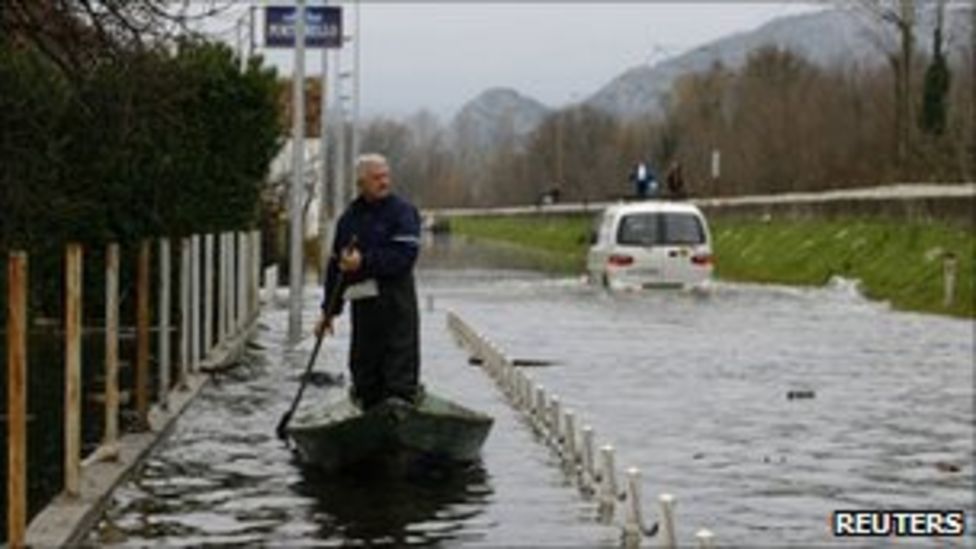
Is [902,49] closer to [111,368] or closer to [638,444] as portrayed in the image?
[638,444]

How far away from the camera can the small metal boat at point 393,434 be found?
13758mm

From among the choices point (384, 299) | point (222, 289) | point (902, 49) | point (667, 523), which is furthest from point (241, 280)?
point (902, 49)

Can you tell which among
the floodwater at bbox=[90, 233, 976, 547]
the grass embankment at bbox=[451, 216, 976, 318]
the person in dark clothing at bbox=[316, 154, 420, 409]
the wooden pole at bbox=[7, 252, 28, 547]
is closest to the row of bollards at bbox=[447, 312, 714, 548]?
the floodwater at bbox=[90, 233, 976, 547]

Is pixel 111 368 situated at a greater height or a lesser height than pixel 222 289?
lesser

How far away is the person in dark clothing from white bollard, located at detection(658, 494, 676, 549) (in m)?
3.98

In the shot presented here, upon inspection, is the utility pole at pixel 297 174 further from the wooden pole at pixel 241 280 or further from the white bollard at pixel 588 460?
the white bollard at pixel 588 460

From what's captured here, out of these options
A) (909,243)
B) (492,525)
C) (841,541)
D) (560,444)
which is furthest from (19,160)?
(909,243)

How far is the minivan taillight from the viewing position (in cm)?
3897

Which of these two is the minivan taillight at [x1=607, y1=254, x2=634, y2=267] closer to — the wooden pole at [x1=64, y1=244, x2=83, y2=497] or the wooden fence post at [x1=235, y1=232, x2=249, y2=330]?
the wooden fence post at [x1=235, y1=232, x2=249, y2=330]

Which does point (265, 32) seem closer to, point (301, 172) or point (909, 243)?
point (301, 172)

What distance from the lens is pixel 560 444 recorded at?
623 inches

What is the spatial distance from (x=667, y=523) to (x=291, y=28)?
56.1ft

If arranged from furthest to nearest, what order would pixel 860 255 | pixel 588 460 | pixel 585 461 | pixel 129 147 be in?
1. pixel 860 255
2. pixel 129 147
3. pixel 585 461
4. pixel 588 460

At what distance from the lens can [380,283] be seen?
1441 centimetres
